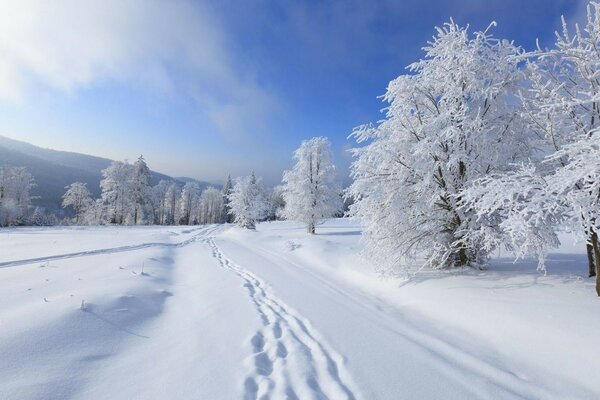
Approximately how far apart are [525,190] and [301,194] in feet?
84.8

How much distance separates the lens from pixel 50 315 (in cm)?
500


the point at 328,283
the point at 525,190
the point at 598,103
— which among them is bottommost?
the point at 328,283

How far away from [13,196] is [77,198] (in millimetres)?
9617

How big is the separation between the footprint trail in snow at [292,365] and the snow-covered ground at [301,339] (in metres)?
0.02

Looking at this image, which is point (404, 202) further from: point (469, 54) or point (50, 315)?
point (50, 315)

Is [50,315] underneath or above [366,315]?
above

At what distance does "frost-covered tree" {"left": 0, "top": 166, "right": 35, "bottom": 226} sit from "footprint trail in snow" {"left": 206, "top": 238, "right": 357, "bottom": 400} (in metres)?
59.0

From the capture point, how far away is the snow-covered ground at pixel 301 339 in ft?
12.2

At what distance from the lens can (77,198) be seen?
57.9 m

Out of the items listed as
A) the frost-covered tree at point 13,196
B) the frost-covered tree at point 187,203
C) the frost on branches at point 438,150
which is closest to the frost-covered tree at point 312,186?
Answer: the frost on branches at point 438,150

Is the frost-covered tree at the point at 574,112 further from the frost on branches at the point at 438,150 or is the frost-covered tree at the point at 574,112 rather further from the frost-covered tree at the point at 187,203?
the frost-covered tree at the point at 187,203

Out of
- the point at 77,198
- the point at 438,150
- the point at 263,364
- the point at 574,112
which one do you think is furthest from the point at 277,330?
the point at 77,198

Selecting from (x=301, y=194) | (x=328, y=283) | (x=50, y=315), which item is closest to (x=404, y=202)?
(x=328, y=283)

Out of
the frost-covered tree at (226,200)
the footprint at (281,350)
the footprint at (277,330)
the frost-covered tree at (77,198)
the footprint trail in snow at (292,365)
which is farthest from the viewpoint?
the frost-covered tree at (226,200)
